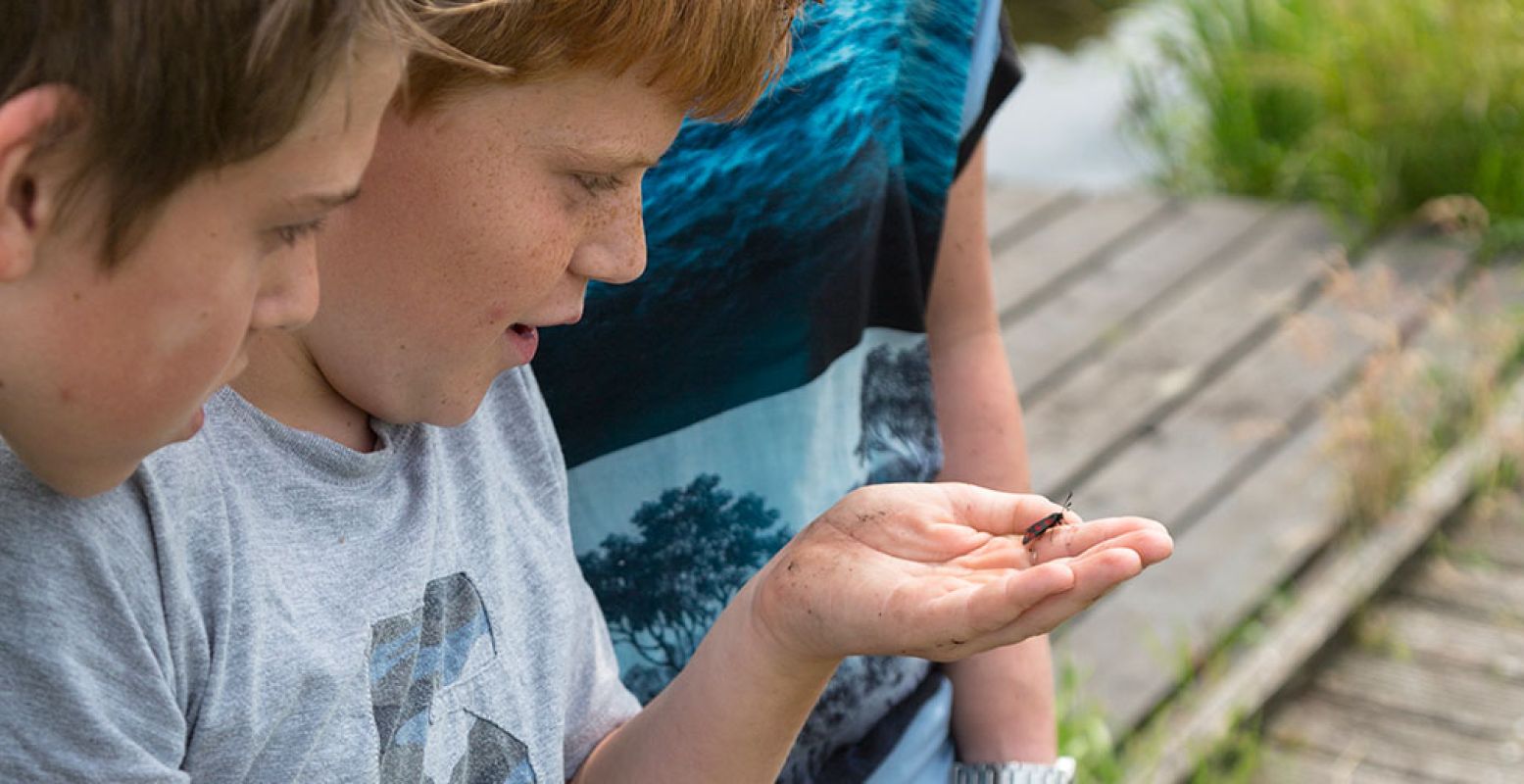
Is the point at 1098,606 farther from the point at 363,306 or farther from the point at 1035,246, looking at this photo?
the point at 363,306

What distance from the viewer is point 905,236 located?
1812 millimetres

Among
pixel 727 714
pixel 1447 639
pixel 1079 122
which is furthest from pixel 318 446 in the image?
pixel 1079 122

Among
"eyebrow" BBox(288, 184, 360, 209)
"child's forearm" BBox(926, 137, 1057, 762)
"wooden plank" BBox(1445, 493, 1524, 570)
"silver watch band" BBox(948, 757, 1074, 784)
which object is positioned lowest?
"wooden plank" BBox(1445, 493, 1524, 570)

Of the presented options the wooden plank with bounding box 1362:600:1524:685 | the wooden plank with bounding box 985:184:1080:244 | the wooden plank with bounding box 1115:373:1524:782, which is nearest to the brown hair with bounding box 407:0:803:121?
the wooden plank with bounding box 1115:373:1524:782

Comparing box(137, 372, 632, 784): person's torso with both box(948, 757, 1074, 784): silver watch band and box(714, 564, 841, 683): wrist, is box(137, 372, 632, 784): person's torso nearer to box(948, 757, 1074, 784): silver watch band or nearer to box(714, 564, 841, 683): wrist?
box(714, 564, 841, 683): wrist

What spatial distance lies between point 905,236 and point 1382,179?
12.5 feet

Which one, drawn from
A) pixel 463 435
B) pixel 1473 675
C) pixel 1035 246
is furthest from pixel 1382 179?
pixel 463 435

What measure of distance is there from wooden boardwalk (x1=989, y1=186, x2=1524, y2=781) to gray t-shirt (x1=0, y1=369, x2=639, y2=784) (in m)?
2.06

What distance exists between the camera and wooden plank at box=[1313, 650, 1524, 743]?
3.45 meters

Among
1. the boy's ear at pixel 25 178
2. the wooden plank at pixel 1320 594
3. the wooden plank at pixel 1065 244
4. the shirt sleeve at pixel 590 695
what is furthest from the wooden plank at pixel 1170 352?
the boy's ear at pixel 25 178

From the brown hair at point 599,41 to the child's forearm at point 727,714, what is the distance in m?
0.44

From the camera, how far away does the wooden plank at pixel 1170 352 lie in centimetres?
434

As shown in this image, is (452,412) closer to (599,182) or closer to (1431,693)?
(599,182)

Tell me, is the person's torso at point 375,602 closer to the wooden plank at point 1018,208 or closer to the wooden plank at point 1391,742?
the wooden plank at point 1391,742
